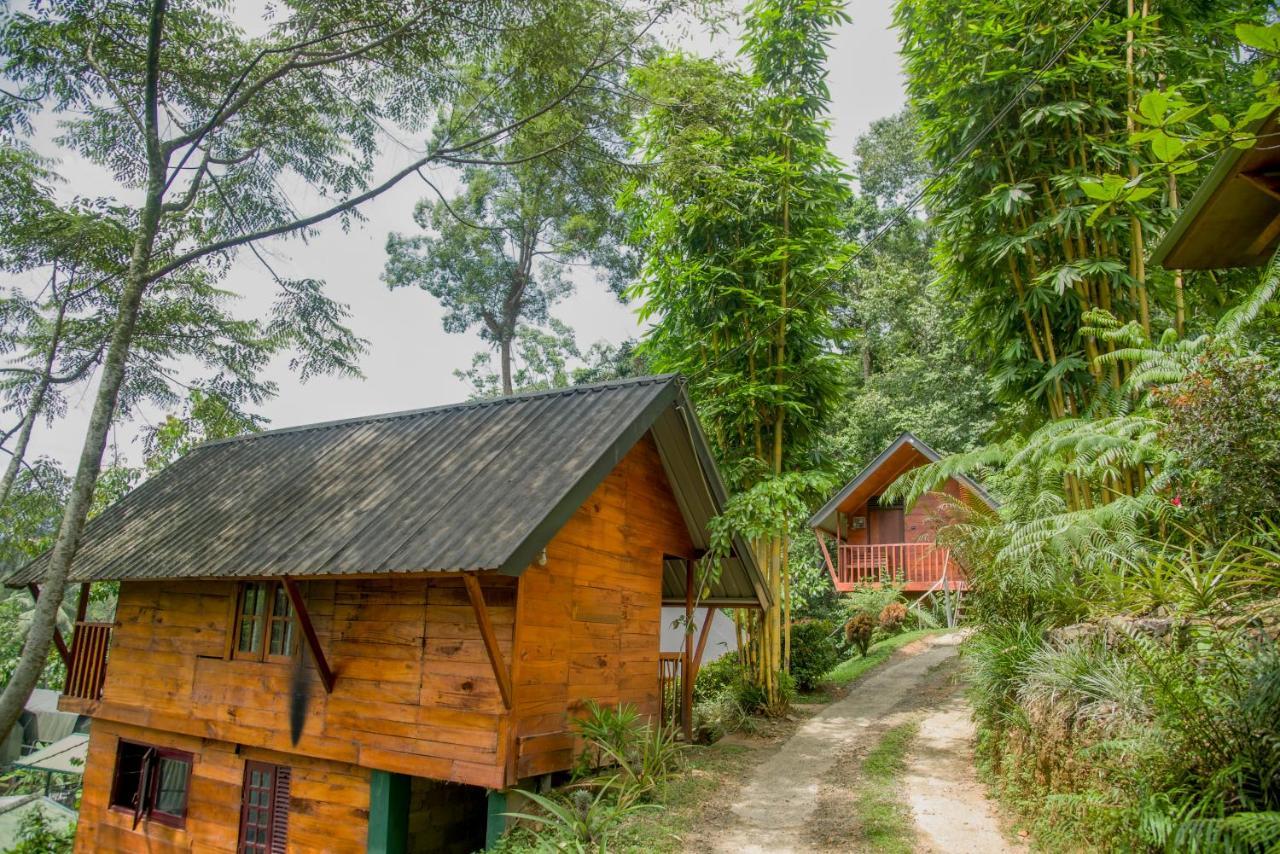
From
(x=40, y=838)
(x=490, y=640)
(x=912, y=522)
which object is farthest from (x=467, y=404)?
(x=912, y=522)

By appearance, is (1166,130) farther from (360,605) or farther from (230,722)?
(230,722)

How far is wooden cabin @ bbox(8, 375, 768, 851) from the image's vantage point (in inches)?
275

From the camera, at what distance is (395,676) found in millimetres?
7594

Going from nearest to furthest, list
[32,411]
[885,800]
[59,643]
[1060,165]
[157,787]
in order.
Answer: [885,800] → [1060,165] → [157,787] → [59,643] → [32,411]

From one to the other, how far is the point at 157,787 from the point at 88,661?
86.2 inches

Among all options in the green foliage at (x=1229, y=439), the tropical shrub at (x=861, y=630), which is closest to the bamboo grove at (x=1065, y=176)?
the green foliage at (x=1229, y=439)

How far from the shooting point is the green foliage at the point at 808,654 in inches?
536

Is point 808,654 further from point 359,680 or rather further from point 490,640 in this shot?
point 490,640

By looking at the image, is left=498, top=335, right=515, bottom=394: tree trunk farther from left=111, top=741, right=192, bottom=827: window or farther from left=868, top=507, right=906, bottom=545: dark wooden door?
left=111, top=741, right=192, bottom=827: window

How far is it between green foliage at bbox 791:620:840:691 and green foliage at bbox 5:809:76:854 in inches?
445

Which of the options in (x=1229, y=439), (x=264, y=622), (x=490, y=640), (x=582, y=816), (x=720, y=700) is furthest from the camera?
(x=720, y=700)

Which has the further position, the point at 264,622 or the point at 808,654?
the point at 808,654

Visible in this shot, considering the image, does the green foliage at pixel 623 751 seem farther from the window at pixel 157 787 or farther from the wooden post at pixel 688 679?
the window at pixel 157 787

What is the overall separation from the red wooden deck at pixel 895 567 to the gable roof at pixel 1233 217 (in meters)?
13.9
